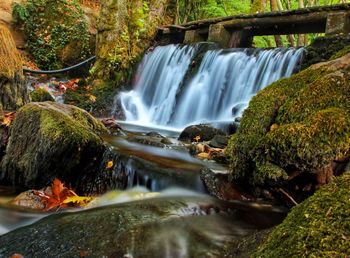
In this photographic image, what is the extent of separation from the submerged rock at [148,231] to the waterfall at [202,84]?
5.29 meters

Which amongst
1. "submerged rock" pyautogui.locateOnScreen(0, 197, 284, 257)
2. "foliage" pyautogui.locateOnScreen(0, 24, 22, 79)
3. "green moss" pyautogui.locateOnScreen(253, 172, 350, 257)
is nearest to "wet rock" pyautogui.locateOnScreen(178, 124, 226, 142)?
"submerged rock" pyautogui.locateOnScreen(0, 197, 284, 257)

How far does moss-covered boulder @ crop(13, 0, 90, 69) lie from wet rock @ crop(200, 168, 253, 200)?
32.1 ft

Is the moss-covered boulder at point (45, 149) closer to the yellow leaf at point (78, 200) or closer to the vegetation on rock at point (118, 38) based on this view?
the yellow leaf at point (78, 200)

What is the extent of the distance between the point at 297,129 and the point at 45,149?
2579 millimetres

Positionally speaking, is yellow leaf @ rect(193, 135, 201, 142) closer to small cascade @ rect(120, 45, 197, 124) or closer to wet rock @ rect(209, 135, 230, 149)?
wet rock @ rect(209, 135, 230, 149)

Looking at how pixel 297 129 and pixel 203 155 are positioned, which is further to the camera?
pixel 203 155

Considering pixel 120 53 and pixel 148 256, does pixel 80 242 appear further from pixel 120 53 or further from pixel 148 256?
pixel 120 53

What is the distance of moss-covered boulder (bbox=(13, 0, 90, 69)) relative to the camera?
12.5m

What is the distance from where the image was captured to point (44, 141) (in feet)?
13.0

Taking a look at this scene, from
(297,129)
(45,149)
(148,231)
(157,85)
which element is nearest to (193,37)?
(157,85)

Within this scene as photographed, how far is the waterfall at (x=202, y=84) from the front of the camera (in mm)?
8830

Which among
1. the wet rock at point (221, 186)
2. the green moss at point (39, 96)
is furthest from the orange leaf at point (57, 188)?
the green moss at point (39, 96)

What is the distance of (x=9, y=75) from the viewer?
239 inches

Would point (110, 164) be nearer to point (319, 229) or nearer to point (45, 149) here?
point (45, 149)
